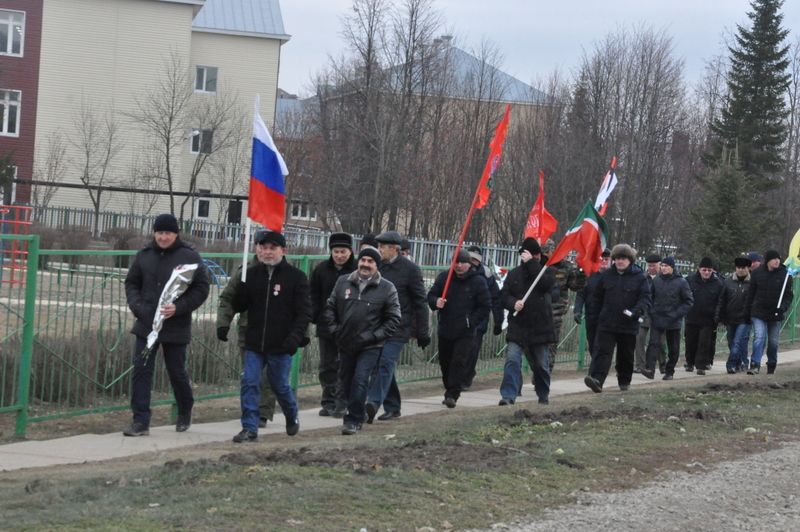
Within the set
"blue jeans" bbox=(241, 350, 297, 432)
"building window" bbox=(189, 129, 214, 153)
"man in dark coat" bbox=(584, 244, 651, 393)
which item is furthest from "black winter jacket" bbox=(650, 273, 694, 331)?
"building window" bbox=(189, 129, 214, 153)

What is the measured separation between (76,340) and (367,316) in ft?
8.48

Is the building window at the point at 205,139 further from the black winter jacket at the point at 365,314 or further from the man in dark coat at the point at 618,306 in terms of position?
the black winter jacket at the point at 365,314

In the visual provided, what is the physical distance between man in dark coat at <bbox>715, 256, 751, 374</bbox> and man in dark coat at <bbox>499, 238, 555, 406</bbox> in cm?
710

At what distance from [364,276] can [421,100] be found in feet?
108

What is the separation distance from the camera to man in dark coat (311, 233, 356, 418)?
1295 cm

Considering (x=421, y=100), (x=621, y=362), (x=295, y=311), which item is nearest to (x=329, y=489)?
(x=295, y=311)

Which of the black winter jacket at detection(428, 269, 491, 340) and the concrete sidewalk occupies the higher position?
the black winter jacket at detection(428, 269, 491, 340)

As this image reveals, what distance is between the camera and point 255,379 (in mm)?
10938

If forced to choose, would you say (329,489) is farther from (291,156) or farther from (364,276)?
(291,156)

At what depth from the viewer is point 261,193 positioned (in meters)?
11.3

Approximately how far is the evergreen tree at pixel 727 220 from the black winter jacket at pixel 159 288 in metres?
26.8

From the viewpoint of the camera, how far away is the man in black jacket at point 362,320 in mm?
11570

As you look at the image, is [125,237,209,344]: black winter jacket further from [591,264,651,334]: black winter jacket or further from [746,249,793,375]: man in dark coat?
[746,249,793,375]: man in dark coat

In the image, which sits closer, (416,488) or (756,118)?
(416,488)
